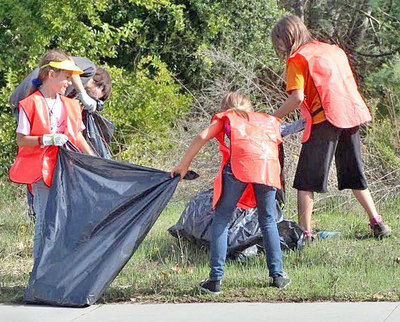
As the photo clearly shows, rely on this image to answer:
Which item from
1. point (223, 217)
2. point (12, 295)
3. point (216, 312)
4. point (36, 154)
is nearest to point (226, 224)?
point (223, 217)

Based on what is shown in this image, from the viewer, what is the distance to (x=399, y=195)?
9.19 m

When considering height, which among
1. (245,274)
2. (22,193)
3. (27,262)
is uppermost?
(245,274)

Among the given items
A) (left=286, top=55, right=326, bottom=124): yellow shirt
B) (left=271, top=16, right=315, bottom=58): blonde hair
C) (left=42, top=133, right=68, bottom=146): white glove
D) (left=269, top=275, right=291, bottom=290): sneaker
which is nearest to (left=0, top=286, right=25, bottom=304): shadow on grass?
(left=42, top=133, right=68, bottom=146): white glove

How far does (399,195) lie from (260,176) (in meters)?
3.39

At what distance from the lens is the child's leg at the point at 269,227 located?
626 centimetres

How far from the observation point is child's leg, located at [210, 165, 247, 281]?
6223 millimetres

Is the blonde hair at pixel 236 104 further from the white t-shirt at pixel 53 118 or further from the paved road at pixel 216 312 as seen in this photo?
the paved road at pixel 216 312

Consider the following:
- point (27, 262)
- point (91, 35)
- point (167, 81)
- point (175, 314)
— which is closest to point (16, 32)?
point (91, 35)

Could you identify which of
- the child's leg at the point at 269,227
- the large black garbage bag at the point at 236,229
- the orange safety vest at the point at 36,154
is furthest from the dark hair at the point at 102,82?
the child's leg at the point at 269,227

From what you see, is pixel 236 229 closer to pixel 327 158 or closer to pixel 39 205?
pixel 327 158

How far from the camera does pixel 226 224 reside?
247 inches

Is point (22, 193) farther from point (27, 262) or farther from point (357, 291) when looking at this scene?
point (357, 291)

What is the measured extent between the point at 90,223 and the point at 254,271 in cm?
127

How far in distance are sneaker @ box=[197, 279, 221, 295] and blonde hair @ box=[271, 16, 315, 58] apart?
2016mm
